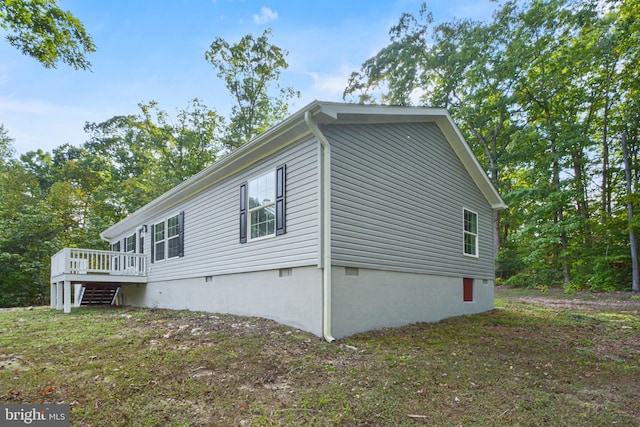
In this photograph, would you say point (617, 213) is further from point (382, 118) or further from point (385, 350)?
point (385, 350)

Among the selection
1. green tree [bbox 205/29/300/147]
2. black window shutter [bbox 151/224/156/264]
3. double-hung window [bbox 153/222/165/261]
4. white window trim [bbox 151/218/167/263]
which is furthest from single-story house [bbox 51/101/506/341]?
green tree [bbox 205/29/300/147]

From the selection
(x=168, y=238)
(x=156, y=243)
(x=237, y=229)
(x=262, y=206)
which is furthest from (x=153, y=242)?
(x=262, y=206)

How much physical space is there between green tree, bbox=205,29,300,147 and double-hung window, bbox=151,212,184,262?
36.5ft

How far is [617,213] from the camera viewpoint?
52.1ft

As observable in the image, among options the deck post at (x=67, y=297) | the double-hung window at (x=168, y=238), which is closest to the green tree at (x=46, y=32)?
the double-hung window at (x=168, y=238)

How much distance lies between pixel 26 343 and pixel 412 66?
2081 cm

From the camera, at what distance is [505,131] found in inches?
768

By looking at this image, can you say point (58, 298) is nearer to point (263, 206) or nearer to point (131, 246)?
point (131, 246)

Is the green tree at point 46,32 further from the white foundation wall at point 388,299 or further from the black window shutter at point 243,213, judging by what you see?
the white foundation wall at point 388,299

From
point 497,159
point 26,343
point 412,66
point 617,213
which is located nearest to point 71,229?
point 26,343

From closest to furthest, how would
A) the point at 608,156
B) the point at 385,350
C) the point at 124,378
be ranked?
1. the point at 124,378
2. the point at 385,350
3. the point at 608,156

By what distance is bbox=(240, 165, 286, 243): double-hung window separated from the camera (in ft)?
22.9

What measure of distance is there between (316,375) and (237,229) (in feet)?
15.3

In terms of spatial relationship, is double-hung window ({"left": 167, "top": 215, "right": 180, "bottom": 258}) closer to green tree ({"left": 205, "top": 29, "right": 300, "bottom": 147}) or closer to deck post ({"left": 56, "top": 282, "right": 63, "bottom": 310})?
deck post ({"left": 56, "top": 282, "right": 63, "bottom": 310})
